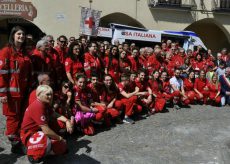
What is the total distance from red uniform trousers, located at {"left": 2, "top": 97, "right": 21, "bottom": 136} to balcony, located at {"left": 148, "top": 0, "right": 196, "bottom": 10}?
13.8m

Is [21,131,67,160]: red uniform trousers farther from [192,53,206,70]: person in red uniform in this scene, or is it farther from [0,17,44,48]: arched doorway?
[0,17,44,48]: arched doorway

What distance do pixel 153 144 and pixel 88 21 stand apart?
596 cm

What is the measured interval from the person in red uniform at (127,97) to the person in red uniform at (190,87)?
7.27ft

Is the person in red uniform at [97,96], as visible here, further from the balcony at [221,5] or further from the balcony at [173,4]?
the balcony at [221,5]

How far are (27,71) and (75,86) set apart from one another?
51.5 inches

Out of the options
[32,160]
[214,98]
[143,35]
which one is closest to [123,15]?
[143,35]

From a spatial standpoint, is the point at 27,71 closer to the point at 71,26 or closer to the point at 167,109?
the point at 167,109

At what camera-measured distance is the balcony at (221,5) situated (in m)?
19.7

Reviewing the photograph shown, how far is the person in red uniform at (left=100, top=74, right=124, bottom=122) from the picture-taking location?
7629mm

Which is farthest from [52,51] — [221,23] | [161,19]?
[221,23]

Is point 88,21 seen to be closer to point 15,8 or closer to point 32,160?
point 15,8

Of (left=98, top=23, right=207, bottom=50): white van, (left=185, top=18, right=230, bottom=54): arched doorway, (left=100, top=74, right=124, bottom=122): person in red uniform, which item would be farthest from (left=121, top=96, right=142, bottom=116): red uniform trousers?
(left=185, top=18, right=230, bottom=54): arched doorway

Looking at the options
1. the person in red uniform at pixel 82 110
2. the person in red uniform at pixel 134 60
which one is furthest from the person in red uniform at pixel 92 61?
the person in red uniform at pixel 134 60

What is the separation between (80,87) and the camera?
6957 mm
